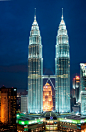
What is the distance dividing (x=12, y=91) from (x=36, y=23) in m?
20.4

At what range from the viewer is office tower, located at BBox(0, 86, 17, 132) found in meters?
31.8

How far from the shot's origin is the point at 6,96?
32.7 meters

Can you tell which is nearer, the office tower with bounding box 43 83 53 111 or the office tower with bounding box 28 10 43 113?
the office tower with bounding box 28 10 43 113

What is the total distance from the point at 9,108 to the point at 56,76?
53.5 ft

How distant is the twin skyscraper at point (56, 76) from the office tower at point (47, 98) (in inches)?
147

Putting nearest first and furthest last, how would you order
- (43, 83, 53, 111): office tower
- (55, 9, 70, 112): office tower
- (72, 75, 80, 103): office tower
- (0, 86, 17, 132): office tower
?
(0, 86, 17, 132): office tower, (55, 9, 70, 112): office tower, (43, 83, 53, 111): office tower, (72, 75, 80, 103): office tower

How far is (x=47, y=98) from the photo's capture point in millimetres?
49562

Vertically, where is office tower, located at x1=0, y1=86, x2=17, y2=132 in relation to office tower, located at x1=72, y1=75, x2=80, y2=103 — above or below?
below

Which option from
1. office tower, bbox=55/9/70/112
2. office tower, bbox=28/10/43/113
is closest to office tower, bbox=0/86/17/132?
office tower, bbox=28/10/43/113

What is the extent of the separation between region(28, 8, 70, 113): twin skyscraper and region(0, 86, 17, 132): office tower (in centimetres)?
1223

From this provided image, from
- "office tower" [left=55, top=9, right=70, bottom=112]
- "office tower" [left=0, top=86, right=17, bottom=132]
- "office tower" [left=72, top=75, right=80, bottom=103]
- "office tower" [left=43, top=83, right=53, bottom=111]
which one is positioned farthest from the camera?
"office tower" [left=72, top=75, right=80, bottom=103]

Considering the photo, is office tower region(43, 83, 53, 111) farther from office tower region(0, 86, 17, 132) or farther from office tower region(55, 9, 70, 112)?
office tower region(0, 86, 17, 132)

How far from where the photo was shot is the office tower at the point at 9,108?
31.8 metres

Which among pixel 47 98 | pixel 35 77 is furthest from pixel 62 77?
A: pixel 47 98
